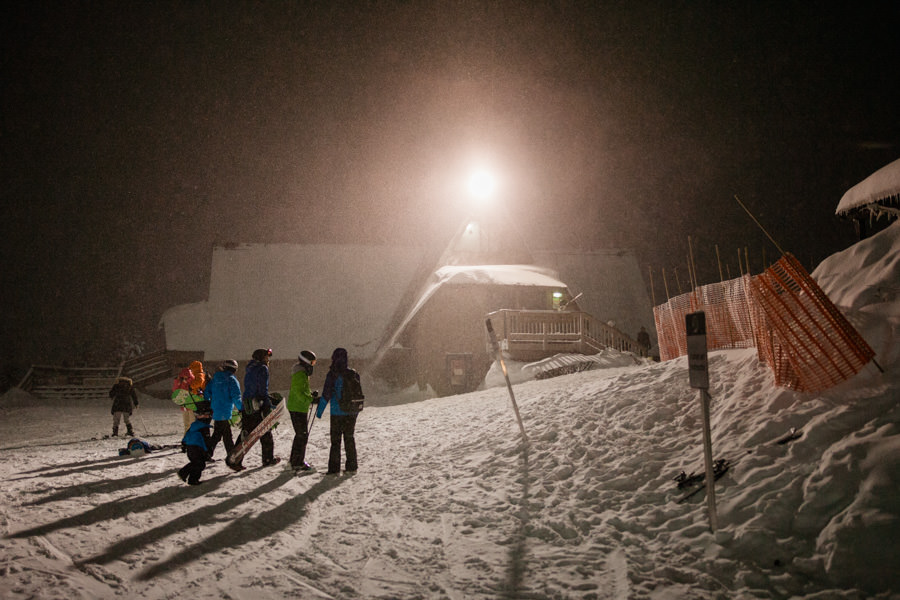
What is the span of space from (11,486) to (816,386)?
982cm

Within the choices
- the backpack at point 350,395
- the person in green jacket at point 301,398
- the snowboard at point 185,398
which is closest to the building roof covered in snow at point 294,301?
the snowboard at point 185,398

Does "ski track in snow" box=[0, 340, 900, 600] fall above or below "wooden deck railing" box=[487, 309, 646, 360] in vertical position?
below

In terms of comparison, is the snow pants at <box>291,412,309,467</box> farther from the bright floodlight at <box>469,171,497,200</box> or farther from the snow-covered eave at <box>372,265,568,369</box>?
the bright floodlight at <box>469,171,497,200</box>

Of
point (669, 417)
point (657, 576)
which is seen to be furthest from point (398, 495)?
point (669, 417)

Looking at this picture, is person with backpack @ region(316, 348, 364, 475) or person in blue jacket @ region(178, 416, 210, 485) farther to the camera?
person with backpack @ region(316, 348, 364, 475)

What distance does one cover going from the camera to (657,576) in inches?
144

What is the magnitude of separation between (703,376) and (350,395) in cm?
482

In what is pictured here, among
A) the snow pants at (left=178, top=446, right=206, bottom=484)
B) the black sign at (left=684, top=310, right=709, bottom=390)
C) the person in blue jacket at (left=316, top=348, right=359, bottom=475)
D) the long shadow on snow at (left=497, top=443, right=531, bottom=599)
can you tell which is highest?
the black sign at (left=684, top=310, right=709, bottom=390)

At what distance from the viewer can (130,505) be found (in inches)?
210

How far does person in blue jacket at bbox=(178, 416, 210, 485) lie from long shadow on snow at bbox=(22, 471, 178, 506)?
A: 2.17ft

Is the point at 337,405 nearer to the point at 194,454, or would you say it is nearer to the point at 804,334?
the point at 194,454

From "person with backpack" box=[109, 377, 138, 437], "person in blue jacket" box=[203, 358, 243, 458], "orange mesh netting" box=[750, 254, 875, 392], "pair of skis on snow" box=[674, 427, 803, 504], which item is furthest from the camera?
"person with backpack" box=[109, 377, 138, 437]

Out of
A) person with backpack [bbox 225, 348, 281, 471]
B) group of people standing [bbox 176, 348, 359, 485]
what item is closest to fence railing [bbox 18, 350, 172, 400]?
group of people standing [bbox 176, 348, 359, 485]

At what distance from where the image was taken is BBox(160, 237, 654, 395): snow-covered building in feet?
63.7
